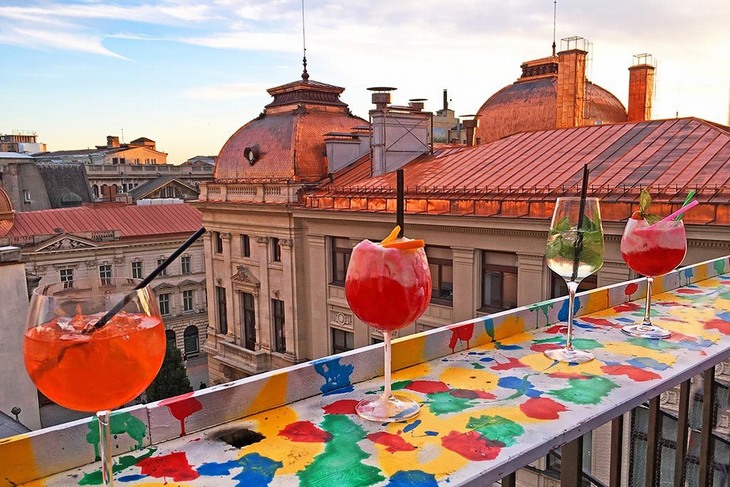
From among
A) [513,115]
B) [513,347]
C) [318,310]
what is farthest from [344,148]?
[513,347]

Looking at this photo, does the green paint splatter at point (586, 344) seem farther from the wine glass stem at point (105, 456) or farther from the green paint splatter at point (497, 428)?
the wine glass stem at point (105, 456)

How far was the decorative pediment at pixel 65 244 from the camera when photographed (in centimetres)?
2902

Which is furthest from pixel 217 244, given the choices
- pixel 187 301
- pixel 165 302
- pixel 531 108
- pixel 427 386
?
pixel 427 386

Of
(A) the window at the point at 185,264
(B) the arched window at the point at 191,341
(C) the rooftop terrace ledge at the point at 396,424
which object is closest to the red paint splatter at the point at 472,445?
(C) the rooftop terrace ledge at the point at 396,424

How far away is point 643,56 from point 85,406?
25.4 m

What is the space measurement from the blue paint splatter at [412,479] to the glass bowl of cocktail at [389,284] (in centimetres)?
47

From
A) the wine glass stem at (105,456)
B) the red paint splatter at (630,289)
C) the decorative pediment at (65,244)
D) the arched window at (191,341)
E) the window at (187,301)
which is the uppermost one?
the wine glass stem at (105,456)

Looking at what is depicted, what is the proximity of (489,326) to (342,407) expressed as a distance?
1.02m

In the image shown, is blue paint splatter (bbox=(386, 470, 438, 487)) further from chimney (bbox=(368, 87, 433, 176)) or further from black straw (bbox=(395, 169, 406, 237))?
chimney (bbox=(368, 87, 433, 176))

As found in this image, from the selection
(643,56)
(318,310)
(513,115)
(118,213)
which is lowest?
(318,310)

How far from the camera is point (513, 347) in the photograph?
2.62m

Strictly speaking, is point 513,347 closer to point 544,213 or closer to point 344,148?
point 544,213

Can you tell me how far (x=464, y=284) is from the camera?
15.1 metres

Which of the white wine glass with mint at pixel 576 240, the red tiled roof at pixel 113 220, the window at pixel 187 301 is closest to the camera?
the white wine glass with mint at pixel 576 240
